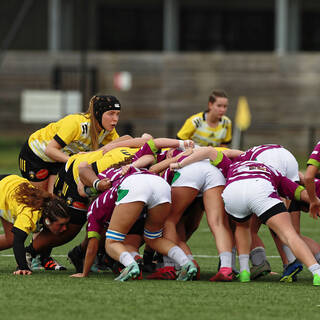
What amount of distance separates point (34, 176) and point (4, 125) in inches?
756

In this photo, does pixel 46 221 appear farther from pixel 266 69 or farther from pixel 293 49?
pixel 293 49

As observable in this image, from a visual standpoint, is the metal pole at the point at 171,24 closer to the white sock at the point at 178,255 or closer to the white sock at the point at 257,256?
the white sock at the point at 257,256

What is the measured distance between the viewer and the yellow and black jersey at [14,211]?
778 cm

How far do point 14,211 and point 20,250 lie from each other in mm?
480

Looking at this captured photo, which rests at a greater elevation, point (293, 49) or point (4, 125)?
point (293, 49)

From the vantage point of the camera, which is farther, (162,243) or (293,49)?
(293,49)

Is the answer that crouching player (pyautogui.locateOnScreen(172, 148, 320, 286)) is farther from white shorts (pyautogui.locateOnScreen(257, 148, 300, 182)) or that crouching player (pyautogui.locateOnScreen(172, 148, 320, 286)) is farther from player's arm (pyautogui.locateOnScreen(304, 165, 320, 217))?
white shorts (pyautogui.locateOnScreen(257, 148, 300, 182))

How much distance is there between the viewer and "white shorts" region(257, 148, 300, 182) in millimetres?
8156

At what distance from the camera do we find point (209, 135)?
12172mm

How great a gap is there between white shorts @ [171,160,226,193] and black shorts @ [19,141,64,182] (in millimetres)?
2105

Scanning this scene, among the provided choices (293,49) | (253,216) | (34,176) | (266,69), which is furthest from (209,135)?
(293,49)

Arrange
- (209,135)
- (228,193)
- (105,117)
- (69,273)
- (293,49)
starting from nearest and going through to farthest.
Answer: (228,193) < (69,273) < (105,117) < (209,135) < (293,49)

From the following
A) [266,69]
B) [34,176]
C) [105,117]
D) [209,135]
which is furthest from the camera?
[266,69]

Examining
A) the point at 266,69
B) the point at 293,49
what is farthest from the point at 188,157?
the point at 293,49
